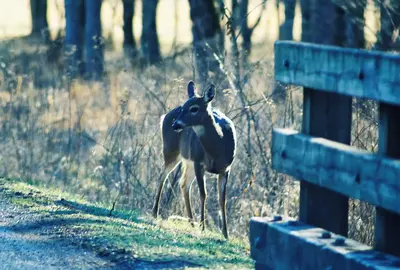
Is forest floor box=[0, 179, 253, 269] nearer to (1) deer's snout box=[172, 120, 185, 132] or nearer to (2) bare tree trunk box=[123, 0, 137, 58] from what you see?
(1) deer's snout box=[172, 120, 185, 132]

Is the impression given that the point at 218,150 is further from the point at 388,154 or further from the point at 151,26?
the point at 151,26

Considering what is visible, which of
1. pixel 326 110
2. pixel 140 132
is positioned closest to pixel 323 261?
pixel 326 110

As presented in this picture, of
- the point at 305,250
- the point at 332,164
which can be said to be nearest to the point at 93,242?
the point at 305,250

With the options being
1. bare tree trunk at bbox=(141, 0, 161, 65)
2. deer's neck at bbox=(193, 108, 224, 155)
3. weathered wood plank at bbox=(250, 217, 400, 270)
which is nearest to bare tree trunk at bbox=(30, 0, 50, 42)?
bare tree trunk at bbox=(141, 0, 161, 65)

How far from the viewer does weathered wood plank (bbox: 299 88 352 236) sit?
688 cm

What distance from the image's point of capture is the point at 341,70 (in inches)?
250

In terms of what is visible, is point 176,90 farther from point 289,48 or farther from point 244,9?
point 244,9

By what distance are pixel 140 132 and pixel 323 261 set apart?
24.4 feet

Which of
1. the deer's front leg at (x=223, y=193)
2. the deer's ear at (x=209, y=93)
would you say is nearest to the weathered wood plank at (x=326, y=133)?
the deer's front leg at (x=223, y=193)

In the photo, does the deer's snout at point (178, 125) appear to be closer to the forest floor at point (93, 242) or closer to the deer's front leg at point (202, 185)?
the deer's front leg at point (202, 185)

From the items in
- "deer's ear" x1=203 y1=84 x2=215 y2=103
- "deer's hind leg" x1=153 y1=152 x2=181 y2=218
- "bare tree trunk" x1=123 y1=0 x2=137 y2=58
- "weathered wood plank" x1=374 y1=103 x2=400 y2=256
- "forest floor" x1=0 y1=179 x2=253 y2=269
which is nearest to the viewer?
"weathered wood plank" x1=374 y1=103 x2=400 y2=256

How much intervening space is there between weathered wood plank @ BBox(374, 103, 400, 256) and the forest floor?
145cm

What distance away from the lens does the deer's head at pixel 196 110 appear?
11.8 meters

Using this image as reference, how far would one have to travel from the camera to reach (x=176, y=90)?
48.5 feet
